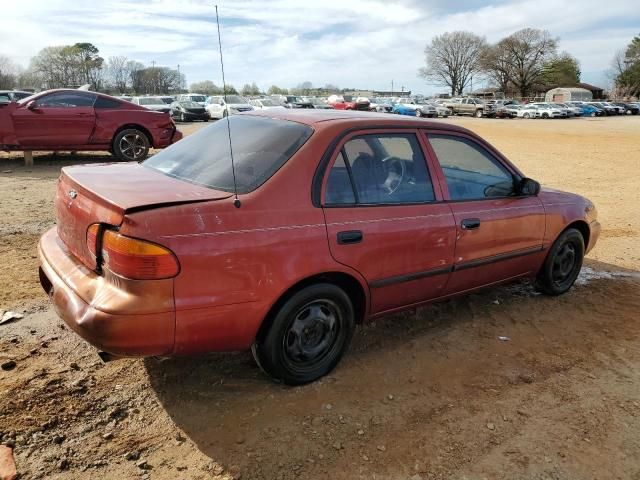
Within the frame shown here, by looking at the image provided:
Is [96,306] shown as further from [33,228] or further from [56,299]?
[33,228]

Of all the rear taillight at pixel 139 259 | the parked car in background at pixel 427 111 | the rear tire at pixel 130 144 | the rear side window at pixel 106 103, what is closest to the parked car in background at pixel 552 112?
the parked car in background at pixel 427 111

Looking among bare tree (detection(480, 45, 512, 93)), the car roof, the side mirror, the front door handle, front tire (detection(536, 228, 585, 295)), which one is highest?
bare tree (detection(480, 45, 512, 93))

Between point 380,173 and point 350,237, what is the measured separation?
0.59 m

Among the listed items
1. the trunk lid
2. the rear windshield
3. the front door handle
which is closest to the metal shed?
the front door handle

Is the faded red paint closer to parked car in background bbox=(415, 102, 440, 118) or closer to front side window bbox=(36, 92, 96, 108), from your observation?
front side window bbox=(36, 92, 96, 108)

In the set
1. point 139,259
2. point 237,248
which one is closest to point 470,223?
point 237,248

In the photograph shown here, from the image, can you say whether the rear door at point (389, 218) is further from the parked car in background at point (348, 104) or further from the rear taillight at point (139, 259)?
the parked car in background at point (348, 104)

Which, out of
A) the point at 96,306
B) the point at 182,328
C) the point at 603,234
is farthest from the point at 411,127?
the point at 603,234

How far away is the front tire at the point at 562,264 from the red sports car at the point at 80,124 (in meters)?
8.77

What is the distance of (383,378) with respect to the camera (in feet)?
→ 10.7

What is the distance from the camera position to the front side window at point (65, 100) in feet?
33.4

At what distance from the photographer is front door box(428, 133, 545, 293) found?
3674 mm

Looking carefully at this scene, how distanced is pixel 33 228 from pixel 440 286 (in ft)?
A: 15.7

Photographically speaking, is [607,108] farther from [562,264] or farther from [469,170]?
[469,170]
